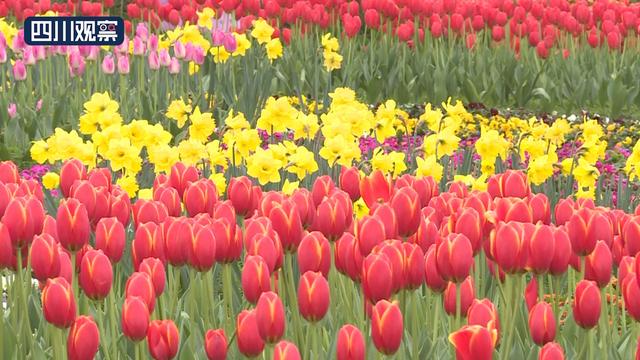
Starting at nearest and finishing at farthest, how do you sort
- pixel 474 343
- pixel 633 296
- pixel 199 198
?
1. pixel 474 343
2. pixel 633 296
3. pixel 199 198

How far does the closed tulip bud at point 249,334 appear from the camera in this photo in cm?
225

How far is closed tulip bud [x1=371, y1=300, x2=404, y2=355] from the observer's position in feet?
7.13

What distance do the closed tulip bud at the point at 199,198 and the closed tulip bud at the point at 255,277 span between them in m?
0.74

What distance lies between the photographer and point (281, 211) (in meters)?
2.71

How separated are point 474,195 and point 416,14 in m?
8.34

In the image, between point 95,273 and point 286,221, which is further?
point 286,221

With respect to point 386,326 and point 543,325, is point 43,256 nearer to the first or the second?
point 386,326

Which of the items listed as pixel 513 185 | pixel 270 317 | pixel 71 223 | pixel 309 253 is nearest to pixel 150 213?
pixel 71 223

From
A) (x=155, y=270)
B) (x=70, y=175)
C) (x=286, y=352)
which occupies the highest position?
(x=286, y=352)

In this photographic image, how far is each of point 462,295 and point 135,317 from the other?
0.78 meters

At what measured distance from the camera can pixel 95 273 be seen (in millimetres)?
2436

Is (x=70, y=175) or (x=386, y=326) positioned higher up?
(x=386, y=326)

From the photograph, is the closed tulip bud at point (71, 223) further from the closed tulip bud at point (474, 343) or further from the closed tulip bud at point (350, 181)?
the closed tulip bud at point (474, 343)

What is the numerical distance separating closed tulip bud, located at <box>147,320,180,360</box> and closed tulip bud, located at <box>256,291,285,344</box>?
0.68 feet
